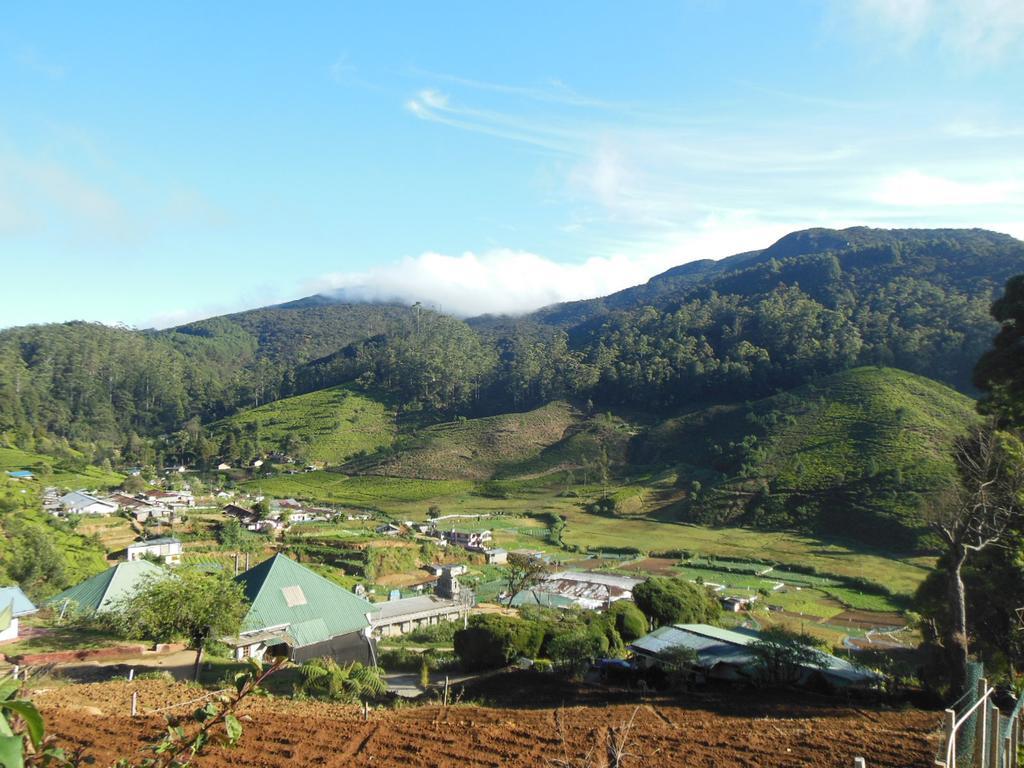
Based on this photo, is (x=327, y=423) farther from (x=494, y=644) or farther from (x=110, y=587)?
(x=494, y=644)

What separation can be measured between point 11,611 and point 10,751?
868 inches

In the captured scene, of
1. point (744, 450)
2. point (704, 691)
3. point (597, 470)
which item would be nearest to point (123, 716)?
point (704, 691)

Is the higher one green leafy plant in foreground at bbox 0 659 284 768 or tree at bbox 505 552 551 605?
green leafy plant in foreground at bbox 0 659 284 768

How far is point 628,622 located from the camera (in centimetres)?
1891

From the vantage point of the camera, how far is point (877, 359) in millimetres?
74062

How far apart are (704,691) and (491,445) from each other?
229 ft

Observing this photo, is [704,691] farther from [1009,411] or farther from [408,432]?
[408,432]

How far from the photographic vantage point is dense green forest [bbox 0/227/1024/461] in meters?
81.6

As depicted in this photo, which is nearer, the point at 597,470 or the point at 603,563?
the point at 603,563

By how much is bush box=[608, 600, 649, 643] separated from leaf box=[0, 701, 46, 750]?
61.6ft

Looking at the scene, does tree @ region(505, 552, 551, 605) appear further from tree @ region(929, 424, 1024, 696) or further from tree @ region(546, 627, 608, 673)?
tree @ region(929, 424, 1024, 696)

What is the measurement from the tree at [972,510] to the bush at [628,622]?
8.11 meters

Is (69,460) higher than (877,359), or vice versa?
(877,359)

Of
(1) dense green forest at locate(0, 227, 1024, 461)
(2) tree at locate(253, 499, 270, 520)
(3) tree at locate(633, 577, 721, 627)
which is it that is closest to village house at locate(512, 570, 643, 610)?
(3) tree at locate(633, 577, 721, 627)
